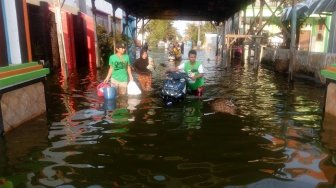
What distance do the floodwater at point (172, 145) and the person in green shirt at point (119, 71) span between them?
411mm

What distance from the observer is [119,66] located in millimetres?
9641

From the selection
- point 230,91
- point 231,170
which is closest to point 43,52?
point 230,91

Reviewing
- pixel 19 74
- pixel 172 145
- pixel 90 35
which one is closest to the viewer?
pixel 172 145

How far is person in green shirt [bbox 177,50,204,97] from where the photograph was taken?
9.69 metres

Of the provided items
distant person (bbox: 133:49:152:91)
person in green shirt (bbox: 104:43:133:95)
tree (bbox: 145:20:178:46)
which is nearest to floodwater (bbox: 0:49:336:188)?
person in green shirt (bbox: 104:43:133:95)

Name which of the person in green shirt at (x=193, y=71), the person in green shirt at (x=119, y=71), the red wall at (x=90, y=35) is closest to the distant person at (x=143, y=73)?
the person in green shirt at (x=119, y=71)

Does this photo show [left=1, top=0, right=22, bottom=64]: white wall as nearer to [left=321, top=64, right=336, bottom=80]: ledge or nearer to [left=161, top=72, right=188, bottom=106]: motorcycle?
[left=161, top=72, right=188, bottom=106]: motorcycle

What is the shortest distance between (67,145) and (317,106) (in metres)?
7.22

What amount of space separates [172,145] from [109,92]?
410cm

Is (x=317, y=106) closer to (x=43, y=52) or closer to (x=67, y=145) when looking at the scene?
(x=67, y=145)

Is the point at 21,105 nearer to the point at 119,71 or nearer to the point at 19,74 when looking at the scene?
the point at 19,74

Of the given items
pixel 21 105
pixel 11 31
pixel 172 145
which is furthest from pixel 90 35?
pixel 172 145

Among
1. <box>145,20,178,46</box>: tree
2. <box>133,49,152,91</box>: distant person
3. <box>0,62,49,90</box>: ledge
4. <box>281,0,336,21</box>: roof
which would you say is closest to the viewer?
<box>0,62,49,90</box>: ledge

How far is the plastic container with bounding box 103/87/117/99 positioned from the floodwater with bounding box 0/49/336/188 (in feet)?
0.76
